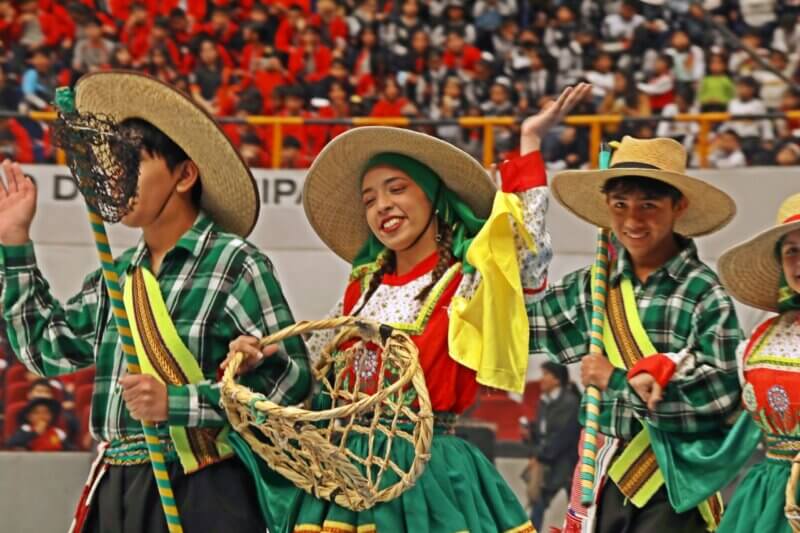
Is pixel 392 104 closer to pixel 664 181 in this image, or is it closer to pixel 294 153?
pixel 294 153

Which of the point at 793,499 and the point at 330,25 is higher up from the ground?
the point at 330,25

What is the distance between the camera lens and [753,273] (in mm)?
4895

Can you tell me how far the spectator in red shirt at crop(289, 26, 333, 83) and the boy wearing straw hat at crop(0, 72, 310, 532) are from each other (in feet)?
24.4

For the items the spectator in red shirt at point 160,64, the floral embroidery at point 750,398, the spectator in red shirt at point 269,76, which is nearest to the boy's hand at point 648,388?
the floral embroidery at point 750,398

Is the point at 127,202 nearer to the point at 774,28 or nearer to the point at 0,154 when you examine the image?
the point at 0,154

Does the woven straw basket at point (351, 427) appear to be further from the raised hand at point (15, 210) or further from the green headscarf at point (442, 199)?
the raised hand at point (15, 210)

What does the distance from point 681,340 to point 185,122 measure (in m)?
1.58

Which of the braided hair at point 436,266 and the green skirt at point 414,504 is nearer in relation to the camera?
the green skirt at point 414,504

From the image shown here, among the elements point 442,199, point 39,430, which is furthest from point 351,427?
point 39,430

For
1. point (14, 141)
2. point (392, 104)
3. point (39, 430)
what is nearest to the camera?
point (39, 430)

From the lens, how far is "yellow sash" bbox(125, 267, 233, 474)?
4367 mm

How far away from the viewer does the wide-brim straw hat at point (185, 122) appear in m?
4.57

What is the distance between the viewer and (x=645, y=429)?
15.9ft

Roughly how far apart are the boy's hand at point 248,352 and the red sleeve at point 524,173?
0.84 meters
